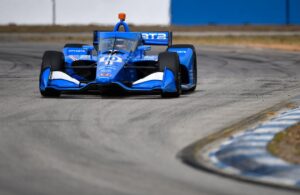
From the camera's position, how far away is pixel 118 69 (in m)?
14.4

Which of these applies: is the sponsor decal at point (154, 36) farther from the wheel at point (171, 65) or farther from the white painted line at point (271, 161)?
the white painted line at point (271, 161)

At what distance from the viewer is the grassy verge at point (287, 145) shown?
28.2ft

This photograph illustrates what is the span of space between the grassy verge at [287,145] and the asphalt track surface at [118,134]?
0.93m

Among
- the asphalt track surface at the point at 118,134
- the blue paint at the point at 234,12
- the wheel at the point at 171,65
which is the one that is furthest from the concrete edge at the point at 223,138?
the blue paint at the point at 234,12

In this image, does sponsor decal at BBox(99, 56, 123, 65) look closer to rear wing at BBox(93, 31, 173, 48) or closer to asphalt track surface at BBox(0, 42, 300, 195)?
asphalt track surface at BBox(0, 42, 300, 195)

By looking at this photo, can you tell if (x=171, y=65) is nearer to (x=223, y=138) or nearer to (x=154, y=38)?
(x=154, y=38)

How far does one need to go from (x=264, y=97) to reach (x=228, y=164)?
6657mm

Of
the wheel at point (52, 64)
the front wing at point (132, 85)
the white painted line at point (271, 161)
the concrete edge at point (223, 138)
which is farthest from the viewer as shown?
the wheel at point (52, 64)

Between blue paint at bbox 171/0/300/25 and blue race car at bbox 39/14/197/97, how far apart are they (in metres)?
27.5

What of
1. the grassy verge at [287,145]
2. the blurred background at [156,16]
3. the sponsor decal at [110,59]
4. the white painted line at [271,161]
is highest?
the sponsor decal at [110,59]

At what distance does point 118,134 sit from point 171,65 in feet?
14.4

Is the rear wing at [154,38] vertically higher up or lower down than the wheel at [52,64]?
higher up

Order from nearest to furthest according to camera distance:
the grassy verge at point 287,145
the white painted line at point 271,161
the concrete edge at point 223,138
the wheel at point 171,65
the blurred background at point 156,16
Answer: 1. the concrete edge at point 223,138
2. the white painted line at point 271,161
3. the grassy verge at point 287,145
4. the wheel at point 171,65
5. the blurred background at point 156,16

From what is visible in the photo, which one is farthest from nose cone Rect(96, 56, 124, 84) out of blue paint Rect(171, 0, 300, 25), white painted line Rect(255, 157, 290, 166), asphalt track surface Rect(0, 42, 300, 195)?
blue paint Rect(171, 0, 300, 25)
